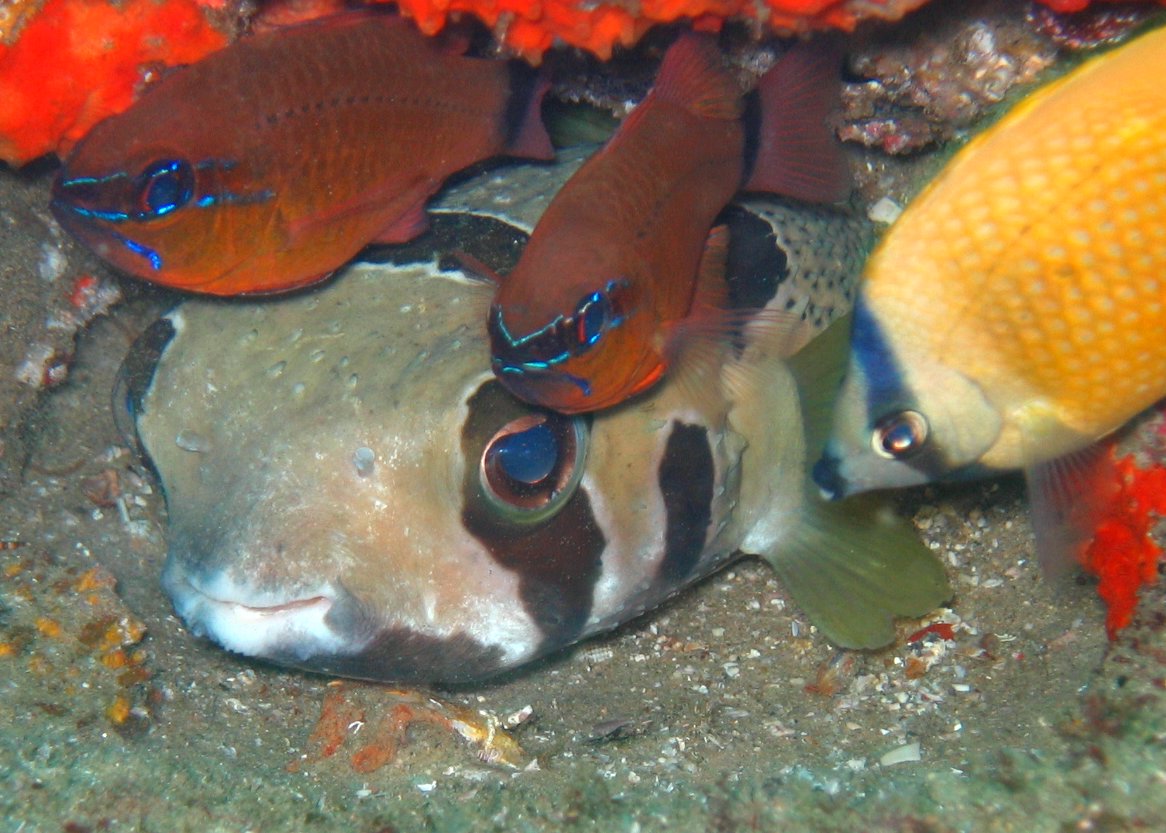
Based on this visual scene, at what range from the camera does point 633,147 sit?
2.54 m

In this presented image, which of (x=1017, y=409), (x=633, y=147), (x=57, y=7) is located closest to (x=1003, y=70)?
(x=633, y=147)

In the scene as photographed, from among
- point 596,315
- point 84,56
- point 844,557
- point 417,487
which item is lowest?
point 844,557

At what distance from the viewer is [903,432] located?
1936mm

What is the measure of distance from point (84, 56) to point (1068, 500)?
3.20 m

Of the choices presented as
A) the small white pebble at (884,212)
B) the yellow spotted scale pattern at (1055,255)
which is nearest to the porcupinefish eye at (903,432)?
the yellow spotted scale pattern at (1055,255)

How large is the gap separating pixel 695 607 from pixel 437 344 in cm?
164

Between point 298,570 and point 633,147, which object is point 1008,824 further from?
point 633,147

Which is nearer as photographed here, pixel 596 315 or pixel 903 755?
pixel 596 315

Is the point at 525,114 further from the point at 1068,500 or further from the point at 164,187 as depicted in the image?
the point at 1068,500

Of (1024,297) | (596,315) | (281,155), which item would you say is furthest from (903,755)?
(281,155)

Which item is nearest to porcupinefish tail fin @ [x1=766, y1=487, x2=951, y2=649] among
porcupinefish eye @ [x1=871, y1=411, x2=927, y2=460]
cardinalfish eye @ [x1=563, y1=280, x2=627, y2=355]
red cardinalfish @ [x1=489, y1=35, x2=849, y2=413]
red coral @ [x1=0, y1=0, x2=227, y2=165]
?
red cardinalfish @ [x1=489, y1=35, x2=849, y2=413]

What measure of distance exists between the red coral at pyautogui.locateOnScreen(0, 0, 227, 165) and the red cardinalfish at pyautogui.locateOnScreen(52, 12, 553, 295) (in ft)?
1.77

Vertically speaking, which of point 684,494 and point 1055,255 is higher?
point 1055,255

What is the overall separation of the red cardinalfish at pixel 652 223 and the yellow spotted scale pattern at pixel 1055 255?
61 centimetres
